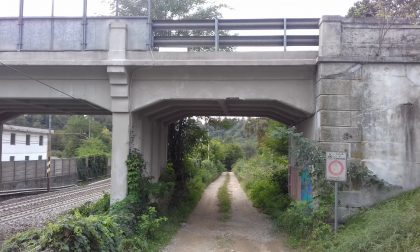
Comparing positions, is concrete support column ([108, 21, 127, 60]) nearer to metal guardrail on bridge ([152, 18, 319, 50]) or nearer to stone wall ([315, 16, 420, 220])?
metal guardrail on bridge ([152, 18, 319, 50])

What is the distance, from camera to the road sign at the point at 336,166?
411 inches

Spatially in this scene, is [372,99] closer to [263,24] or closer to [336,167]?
[336,167]

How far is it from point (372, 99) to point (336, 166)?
2.36 metres

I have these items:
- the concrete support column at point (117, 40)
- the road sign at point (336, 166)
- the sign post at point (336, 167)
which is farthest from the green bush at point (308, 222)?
the concrete support column at point (117, 40)

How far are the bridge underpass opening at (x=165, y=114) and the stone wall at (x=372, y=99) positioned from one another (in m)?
1.28

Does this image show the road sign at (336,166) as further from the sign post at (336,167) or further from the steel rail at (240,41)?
the steel rail at (240,41)

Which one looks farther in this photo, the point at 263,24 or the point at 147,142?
the point at 147,142

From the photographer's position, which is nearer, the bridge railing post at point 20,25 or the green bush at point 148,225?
the green bush at point 148,225

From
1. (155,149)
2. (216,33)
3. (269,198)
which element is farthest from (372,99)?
(269,198)

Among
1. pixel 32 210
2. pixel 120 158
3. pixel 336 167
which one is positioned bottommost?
pixel 32 210

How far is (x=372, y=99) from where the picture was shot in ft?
38.3

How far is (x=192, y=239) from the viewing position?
12875mm

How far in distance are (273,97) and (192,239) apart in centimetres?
459

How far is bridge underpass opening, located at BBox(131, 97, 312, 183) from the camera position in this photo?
13.5 meters
